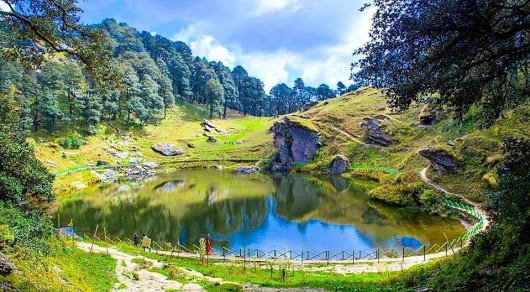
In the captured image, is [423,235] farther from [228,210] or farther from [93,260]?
[93,260]

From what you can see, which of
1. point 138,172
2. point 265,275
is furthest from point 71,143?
point 265,275

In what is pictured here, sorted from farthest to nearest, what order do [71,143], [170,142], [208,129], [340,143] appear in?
[208,129] < [170,142] < [340,143] < [71,143]

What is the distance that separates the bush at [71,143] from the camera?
3654 inches

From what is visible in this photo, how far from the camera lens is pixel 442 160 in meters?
61.0

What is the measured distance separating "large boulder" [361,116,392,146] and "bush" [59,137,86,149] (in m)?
70.4

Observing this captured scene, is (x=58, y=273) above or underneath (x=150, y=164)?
underneath

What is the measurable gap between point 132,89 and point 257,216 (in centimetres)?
8150

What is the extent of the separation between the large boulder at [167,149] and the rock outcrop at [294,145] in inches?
1142

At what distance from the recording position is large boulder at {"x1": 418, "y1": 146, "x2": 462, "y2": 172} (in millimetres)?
58956

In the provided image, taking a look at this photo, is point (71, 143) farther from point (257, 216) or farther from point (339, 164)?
point (339, 164)

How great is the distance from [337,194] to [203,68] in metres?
120

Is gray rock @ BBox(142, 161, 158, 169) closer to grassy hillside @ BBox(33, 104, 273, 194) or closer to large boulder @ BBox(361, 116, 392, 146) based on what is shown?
grassy hillside @ BBox(33, 104, 273, 194)

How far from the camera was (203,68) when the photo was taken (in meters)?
175

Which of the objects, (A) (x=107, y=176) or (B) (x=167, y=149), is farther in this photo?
(B) (x=167, y=149)
